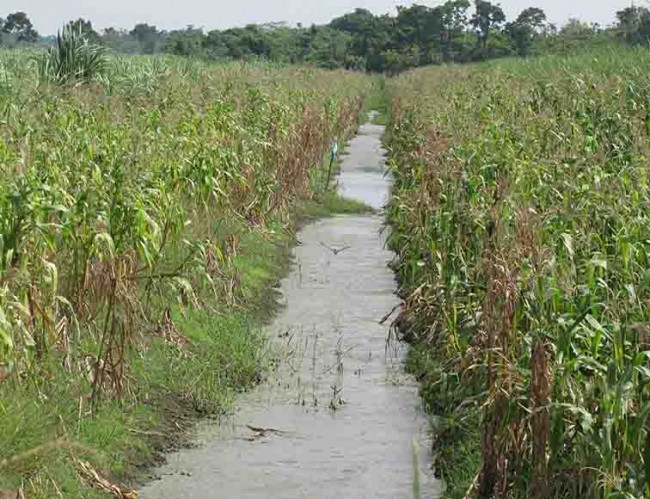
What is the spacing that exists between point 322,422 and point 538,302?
208 cm

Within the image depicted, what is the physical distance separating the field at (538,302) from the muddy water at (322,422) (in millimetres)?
228

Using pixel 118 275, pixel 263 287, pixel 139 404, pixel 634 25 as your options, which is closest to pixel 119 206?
pixel 118 275

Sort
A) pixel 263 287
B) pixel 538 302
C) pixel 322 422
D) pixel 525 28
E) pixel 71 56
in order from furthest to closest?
pixel 525 28
pixel 71 56
pixel 263 287
pixel 322 422
pixel 538 302

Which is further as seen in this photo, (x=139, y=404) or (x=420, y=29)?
(x=420, y=29)

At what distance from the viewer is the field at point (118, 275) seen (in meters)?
4.92

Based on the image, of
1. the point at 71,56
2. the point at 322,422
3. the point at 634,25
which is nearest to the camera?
the point at 322,422

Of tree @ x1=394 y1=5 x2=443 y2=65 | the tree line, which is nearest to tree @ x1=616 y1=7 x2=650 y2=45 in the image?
the tree line

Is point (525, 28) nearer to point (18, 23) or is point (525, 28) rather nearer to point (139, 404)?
point (18, 23)

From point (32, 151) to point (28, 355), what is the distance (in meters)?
2.57

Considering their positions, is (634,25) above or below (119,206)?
above

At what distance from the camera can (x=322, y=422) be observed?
658 cm

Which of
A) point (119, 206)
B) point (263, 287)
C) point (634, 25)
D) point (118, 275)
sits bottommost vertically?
point (263, 287)

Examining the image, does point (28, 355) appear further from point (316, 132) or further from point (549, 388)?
point (316, 132)

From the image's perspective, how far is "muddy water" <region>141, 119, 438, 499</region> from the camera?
18.6 feet
